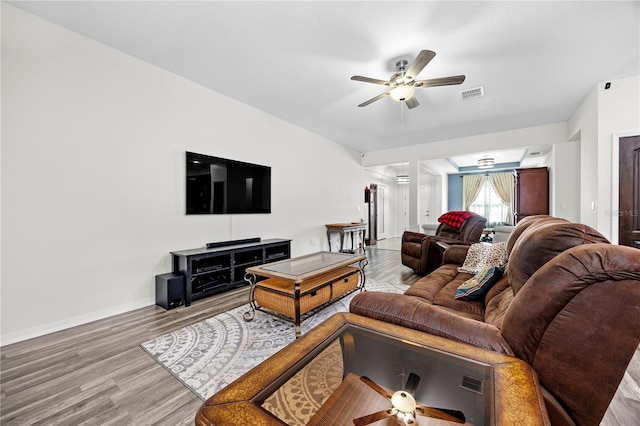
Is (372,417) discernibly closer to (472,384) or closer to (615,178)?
(472,384)

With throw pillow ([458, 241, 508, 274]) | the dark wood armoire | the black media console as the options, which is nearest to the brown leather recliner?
throw pillow ([458, 241, 508, 274])

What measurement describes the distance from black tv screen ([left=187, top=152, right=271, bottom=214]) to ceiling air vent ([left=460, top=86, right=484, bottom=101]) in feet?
10.5

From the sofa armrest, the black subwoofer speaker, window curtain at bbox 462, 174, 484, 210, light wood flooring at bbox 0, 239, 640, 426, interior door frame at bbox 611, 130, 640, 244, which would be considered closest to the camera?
the sofa armrest

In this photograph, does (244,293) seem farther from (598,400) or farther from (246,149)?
(598,400)

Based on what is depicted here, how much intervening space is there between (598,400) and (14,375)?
306cm

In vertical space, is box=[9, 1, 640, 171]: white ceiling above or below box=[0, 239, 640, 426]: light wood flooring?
above

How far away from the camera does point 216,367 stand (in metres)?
1.76

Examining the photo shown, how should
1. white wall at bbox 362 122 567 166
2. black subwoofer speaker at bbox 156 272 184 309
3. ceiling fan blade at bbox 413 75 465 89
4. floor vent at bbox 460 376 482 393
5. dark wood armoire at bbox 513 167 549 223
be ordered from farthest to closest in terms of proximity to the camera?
dark wood armoire at bbox 513 167 549 223, white wall at bbox 362 122 567 166, black subwoofer speaker at bbox 156 272 184 309, ceiling fan blade at bbox 413 75 465 89, floor vent at bbox 460 376 482 393

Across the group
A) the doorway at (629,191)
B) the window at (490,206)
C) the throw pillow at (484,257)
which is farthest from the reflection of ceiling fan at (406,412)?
the window at (490,206)

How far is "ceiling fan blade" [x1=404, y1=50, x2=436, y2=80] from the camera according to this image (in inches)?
85.0

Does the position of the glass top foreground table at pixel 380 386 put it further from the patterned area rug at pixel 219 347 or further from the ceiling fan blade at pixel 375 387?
the patterned area rug at pixel 219 347

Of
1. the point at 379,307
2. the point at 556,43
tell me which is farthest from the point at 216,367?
the point at 556,43

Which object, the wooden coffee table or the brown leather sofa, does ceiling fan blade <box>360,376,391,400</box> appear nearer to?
the brown leather sofa

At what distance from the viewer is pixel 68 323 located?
7.75ft
